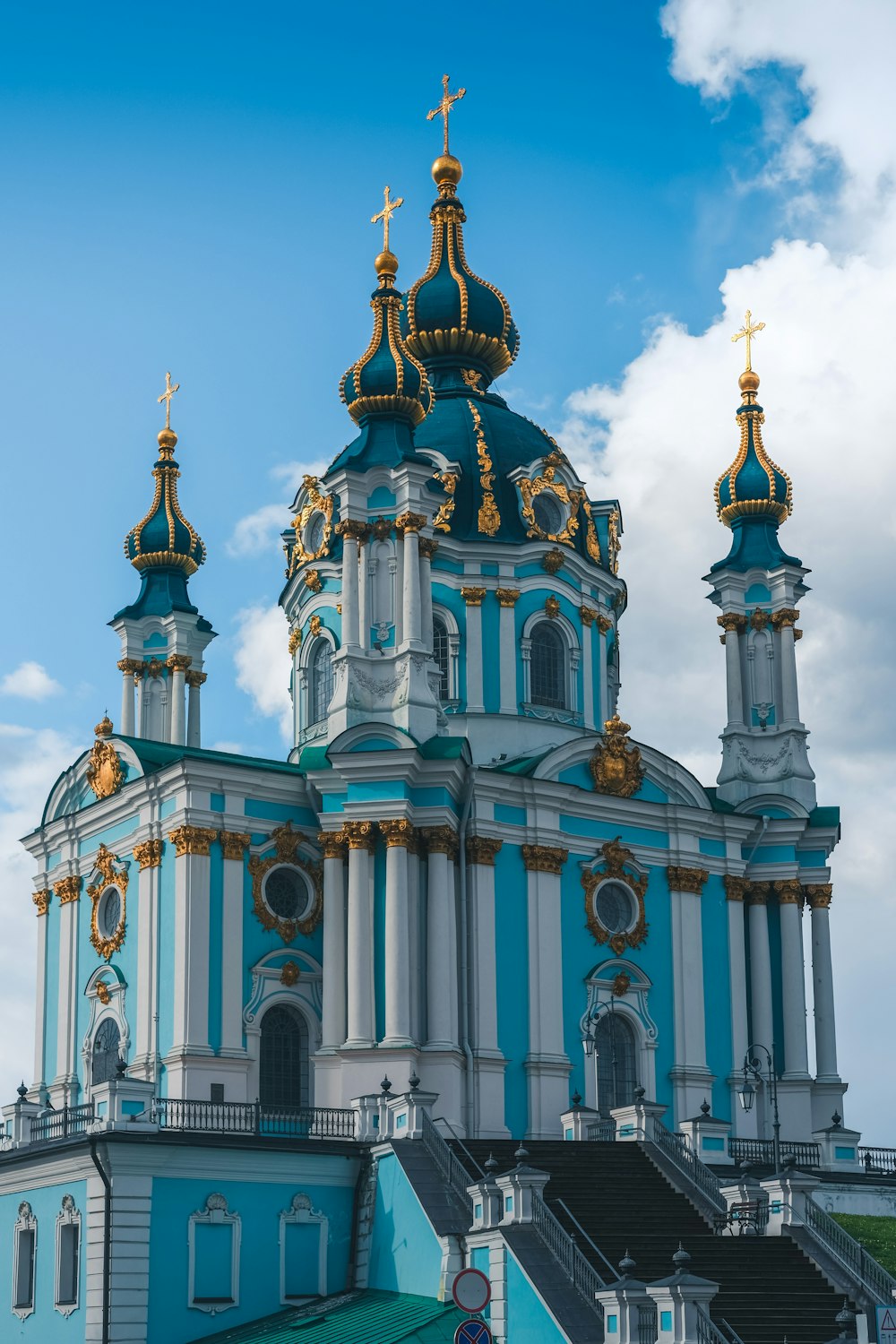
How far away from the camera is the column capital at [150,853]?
99.6 feet

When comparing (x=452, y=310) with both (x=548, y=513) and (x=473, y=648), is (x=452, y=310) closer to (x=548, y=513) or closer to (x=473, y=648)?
(x=548, y=513)

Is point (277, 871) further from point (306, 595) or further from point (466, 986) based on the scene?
point (306, 595)

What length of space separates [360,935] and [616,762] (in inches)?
233

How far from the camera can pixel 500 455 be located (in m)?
35.2

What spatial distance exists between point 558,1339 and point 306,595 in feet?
56.6

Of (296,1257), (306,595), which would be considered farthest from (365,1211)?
(306,595)

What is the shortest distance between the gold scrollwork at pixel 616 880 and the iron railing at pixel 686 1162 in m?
5.03

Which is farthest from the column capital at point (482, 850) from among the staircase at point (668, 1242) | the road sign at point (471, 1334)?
the road sign at point (471, 1334)

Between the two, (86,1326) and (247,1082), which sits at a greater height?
(247,1082)

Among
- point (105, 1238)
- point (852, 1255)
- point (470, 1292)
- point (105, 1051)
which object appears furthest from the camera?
point (105, 1051)

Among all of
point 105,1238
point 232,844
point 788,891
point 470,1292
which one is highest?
point 232,844

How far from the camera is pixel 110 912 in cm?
3188

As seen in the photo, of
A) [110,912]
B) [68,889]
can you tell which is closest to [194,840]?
[110,912]

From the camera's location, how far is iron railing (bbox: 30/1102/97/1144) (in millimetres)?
25203
